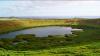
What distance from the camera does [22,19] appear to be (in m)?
25.4

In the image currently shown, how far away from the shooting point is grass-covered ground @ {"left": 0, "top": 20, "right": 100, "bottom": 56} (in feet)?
60.3

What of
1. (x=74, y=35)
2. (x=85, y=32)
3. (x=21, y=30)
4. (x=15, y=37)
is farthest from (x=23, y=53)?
(x=85, y=32)

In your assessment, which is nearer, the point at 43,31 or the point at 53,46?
the point at 53,46

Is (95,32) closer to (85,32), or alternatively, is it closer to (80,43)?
(85,32)

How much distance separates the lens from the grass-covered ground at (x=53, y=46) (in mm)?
18391

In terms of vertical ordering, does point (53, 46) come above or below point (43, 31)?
below

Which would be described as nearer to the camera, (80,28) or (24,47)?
A: (24,47)

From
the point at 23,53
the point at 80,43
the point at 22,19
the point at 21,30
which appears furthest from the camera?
the point at 22,19

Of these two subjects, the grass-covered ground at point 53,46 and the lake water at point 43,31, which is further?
the lake water at point 43,31

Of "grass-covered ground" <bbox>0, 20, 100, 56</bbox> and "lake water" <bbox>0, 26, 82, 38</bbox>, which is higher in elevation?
"lake water" <bbox>0, 26, 82, 38</bbox>

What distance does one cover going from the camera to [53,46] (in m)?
20.2

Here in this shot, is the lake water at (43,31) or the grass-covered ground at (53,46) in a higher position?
the lake water at (43,31)

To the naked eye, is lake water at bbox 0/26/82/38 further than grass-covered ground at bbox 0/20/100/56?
Yes

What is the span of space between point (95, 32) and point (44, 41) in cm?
569
